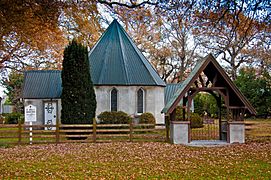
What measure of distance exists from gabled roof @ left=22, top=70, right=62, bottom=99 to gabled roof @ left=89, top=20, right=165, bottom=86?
3892 millimetres

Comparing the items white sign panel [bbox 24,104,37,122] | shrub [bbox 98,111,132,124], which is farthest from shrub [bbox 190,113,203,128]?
white sign panel [bbox 24,104,37,122]

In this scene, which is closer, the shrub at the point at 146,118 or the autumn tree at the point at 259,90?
the shrub at the point at 146,118

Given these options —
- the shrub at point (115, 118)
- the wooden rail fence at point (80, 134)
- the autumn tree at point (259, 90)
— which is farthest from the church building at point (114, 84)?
the autumn tree at point (259, 90)

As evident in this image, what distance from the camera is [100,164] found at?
40.4ft

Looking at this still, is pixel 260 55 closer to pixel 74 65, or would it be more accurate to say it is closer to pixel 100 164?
pixel 74 65

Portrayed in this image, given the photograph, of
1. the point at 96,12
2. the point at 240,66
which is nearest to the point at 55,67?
the point at 240,66

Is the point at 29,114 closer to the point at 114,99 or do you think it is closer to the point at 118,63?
the point at 114,99

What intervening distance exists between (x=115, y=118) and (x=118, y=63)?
16.4 feet

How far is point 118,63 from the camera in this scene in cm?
2862

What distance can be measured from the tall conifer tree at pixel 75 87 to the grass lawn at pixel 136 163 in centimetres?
553

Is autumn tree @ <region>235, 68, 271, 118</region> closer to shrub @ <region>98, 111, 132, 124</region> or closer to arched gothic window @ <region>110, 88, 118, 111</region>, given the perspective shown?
arched gothic window @ <region>110, 88, 118, 111</region>

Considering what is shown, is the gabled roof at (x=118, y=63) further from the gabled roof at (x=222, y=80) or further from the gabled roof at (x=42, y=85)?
the gabled roof at (x=222, y=80)

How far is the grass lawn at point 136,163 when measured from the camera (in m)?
10.3

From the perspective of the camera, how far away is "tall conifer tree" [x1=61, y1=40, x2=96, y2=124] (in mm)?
22250
